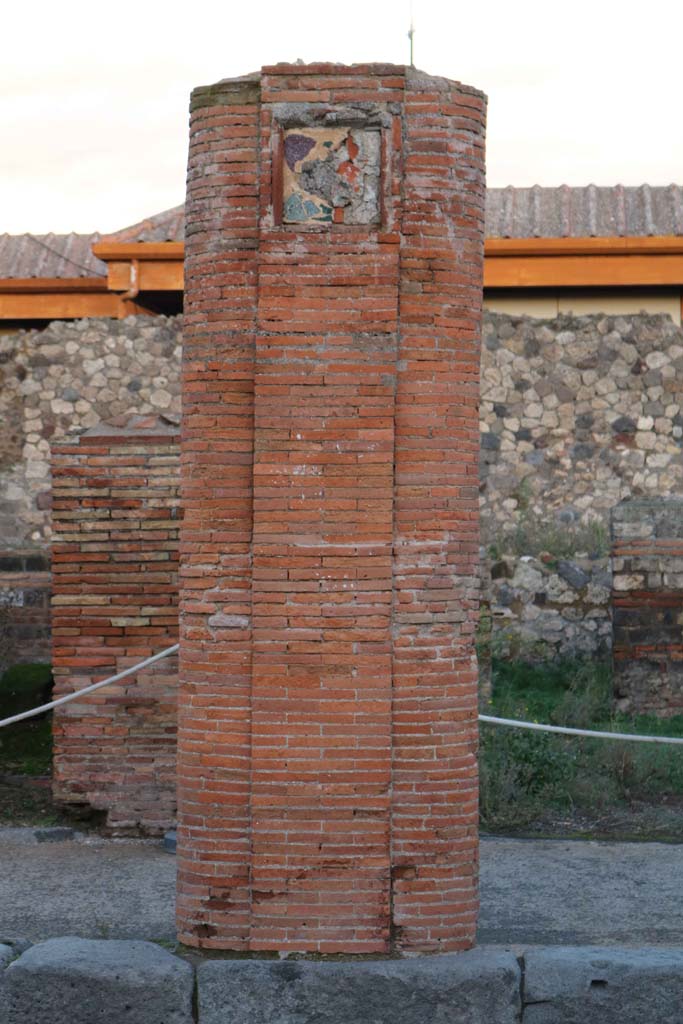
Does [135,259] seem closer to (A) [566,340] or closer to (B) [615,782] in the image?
(A) [566,340]

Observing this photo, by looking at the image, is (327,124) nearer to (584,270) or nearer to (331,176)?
(331,176)

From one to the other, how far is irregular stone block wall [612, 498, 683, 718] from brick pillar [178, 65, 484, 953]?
16.3ft

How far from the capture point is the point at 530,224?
15.1m

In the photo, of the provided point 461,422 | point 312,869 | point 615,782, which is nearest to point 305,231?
point 461,422

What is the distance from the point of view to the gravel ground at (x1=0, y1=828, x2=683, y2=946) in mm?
5758

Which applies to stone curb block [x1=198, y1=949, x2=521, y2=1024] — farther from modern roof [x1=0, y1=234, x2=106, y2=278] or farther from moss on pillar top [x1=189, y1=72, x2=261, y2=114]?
modern roof [x1=0, y1=234, x2=106, y2=278]

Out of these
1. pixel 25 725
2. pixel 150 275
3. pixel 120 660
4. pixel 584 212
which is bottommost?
pixel 25 725

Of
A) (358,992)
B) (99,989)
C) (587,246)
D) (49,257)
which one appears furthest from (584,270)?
(99,989)

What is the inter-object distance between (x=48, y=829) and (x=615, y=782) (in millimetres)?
3222

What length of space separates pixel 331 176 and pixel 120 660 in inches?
128

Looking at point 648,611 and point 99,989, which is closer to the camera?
point 99,989

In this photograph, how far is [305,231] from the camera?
16.9 feet

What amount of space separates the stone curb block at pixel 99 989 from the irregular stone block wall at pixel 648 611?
551cm

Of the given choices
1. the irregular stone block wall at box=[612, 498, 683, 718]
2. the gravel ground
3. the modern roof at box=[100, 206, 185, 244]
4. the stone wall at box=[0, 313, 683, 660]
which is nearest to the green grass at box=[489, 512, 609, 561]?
the stone wall at box=[0, 313, 683, 660]
